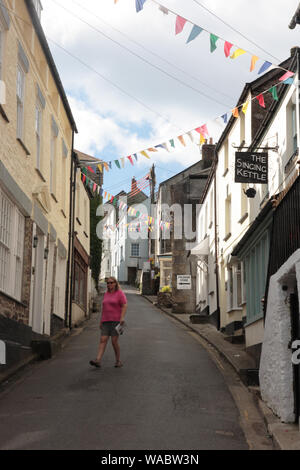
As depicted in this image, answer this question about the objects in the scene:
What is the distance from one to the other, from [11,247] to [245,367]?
205 inches

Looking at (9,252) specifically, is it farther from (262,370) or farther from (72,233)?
(72,233)

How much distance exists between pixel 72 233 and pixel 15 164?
31.0ft

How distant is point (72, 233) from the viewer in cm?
2155

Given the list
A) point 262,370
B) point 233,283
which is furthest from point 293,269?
point 233,283

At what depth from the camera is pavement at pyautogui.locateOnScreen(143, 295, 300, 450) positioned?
6.97m

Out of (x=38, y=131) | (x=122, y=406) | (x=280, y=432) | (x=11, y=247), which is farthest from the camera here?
(x=38, y=131)

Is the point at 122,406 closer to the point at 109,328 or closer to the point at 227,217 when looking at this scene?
the point at 109,328

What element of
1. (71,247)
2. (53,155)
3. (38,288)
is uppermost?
(53,155)

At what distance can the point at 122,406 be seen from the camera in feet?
28.4

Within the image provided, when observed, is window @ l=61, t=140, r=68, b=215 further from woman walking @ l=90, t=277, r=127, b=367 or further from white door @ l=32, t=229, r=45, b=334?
woman walking @ l=90, t=277, r=127, b=367

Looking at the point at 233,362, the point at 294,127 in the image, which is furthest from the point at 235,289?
the point at 294,127

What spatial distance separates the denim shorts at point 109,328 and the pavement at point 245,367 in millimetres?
2529
